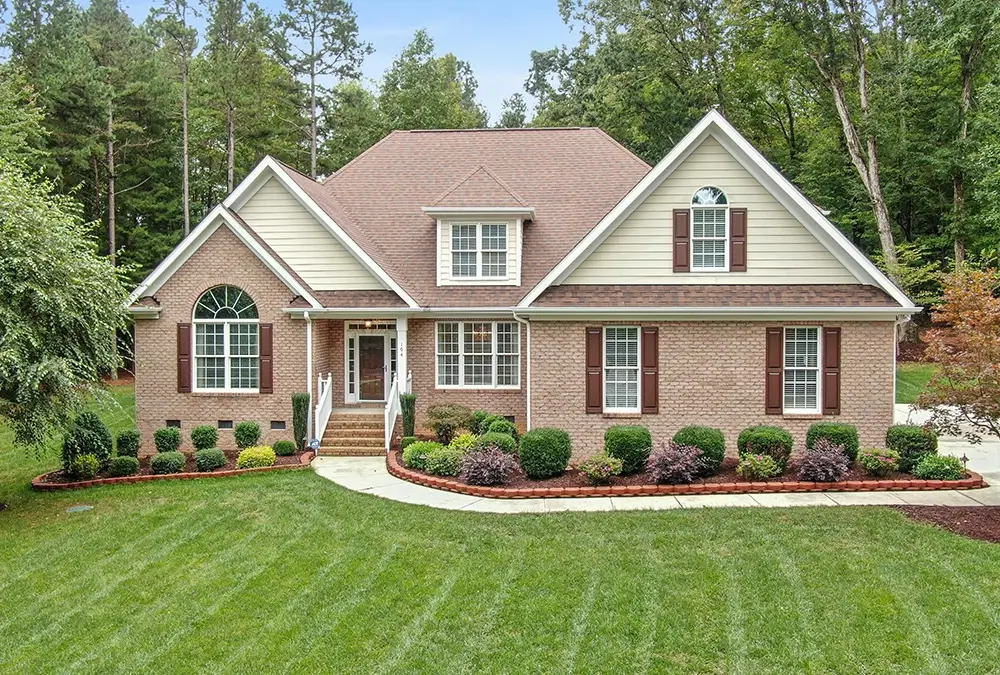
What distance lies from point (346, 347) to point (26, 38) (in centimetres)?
3134

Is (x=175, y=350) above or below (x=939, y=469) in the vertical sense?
above

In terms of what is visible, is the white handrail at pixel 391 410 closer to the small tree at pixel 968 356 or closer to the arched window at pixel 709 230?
the arched window at pixel 709 230

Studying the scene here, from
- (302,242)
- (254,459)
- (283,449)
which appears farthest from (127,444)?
(302,242)

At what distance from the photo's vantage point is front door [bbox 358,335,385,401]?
709 inches

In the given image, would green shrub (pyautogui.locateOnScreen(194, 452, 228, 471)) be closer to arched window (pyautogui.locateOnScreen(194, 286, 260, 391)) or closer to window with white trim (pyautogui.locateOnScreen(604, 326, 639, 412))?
arched window (pyautogui.locateOnScreen(194, 286, 260, 391))

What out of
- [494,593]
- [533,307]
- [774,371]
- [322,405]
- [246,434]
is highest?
[533,307]

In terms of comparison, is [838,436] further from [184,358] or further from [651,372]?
[184,358]

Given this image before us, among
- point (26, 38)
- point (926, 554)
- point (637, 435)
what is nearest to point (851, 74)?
point (637, 435)

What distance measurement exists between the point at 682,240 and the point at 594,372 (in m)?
3.41

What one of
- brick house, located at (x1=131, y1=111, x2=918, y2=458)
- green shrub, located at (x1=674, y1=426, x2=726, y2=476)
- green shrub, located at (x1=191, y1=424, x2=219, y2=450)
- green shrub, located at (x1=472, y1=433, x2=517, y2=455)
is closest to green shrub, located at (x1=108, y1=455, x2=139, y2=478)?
green shrub, located at (x1=191, y1=424, x2=219, y2=450)

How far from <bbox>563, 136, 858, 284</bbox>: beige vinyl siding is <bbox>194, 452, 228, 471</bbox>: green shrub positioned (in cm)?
830

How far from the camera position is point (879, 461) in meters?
12.2

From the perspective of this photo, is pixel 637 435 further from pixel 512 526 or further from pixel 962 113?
pixel 962 113

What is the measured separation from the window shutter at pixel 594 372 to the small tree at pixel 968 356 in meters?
5.81
